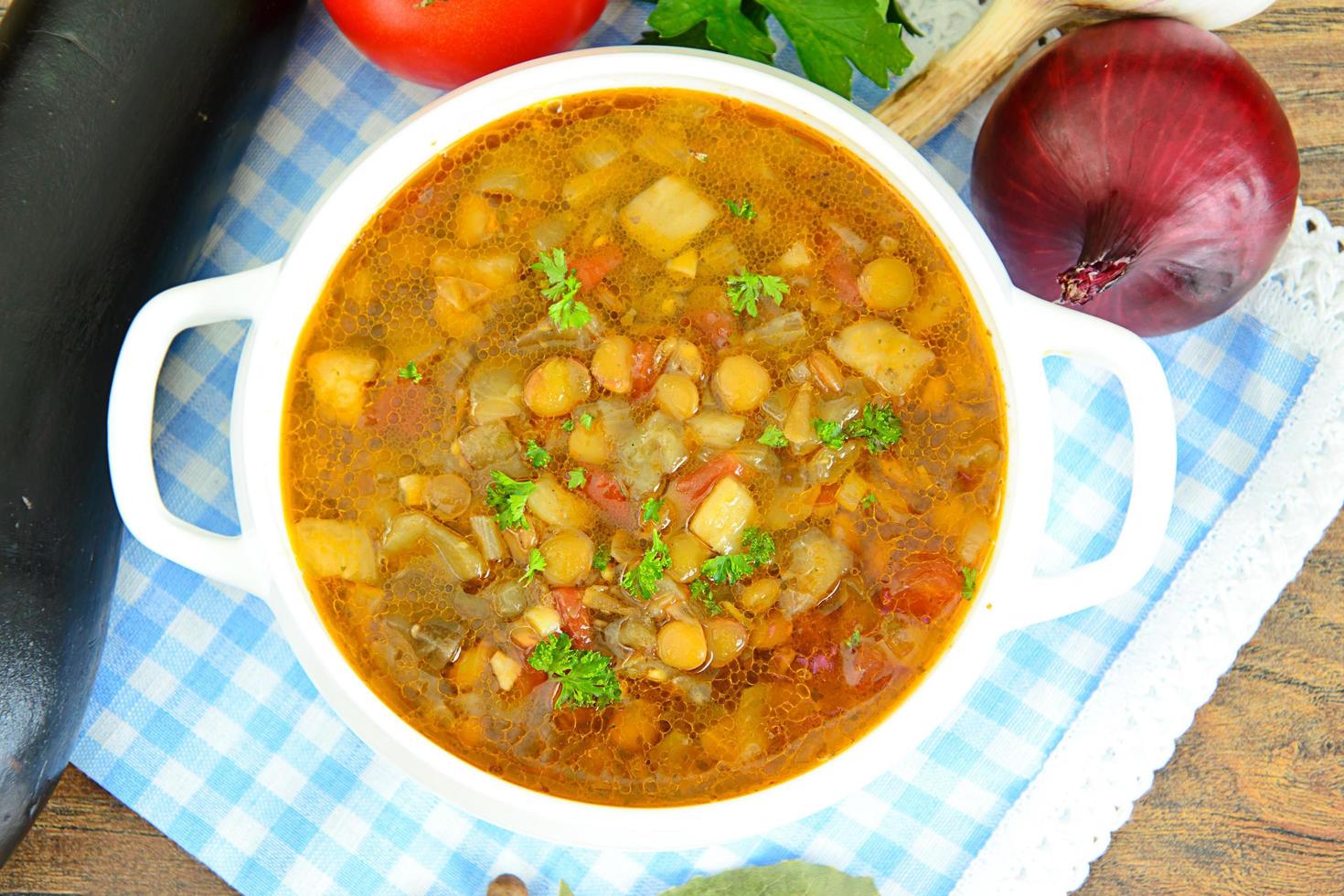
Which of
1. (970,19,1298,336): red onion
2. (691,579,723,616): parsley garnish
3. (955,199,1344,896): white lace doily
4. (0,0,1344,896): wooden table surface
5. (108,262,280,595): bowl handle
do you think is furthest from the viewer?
(0,0,1344,896): wooden table surface

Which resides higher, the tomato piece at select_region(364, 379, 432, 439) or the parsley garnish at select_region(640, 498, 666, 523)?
the tomato piece at select_region(364, 379, 432, 439)

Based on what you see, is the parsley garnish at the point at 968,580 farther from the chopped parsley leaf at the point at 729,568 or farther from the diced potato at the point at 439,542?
the diced potato at the point at 439,542

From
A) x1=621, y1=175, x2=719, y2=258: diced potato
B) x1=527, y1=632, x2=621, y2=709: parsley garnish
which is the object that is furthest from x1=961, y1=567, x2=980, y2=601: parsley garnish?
x1=621, y1=175, x2=719, y2=258: diced potato

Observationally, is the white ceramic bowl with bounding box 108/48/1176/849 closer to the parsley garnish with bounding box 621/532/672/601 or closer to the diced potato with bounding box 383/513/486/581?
the diced potato with bounding box 383/513/486/581

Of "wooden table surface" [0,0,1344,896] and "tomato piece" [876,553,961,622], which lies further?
"wooden table surface" [0,0,1344,896]

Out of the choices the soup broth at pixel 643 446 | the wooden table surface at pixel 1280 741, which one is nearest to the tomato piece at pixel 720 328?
the soup broth at pixel 643 446

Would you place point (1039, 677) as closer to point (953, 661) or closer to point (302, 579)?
point (953, 661)

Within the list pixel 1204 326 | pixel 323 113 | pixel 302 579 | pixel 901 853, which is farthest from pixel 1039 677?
pixel 323 113
